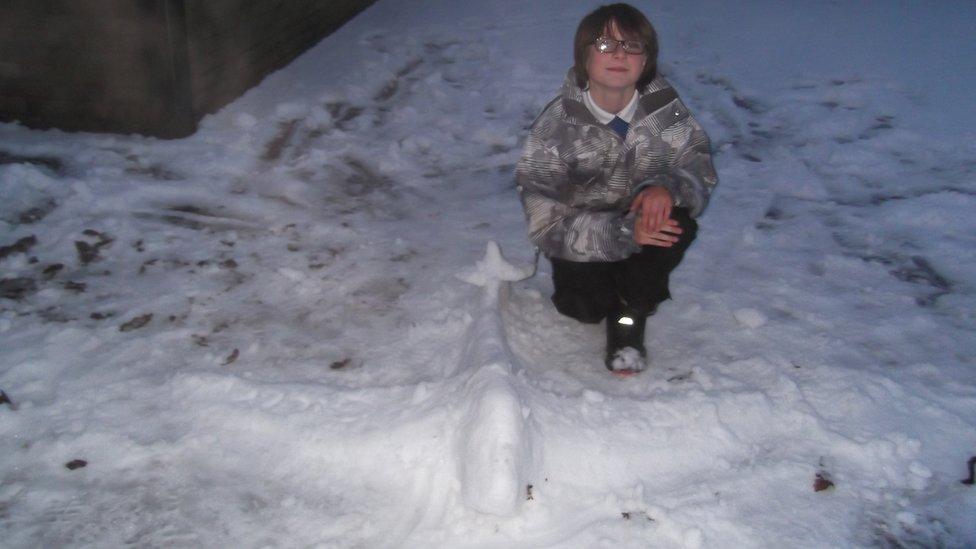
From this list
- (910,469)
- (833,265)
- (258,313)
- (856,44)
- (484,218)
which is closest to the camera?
(910,469)

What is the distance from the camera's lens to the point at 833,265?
349 centimetres

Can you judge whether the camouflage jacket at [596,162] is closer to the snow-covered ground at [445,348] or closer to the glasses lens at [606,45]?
the glasses lens at [606,45]

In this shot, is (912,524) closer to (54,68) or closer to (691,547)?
(691,547)

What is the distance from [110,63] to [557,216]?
309cm

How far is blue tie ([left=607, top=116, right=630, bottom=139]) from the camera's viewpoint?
2754 mm

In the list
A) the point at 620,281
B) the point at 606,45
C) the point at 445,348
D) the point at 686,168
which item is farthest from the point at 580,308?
the point at 606,45

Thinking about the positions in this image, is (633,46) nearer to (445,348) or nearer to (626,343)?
(626,343)

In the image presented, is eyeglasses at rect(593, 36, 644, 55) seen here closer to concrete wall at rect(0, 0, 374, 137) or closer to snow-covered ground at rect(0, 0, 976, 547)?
snow-covered ground at rect(0, 0, 976, 547)

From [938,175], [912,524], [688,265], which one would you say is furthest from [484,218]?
[938,175]

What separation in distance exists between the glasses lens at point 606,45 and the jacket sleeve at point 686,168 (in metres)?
0.31

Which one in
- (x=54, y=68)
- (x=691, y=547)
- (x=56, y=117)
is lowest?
(x=691, y=547)

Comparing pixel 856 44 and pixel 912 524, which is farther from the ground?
pixel 856 44

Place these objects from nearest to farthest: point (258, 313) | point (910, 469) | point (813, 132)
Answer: point (910, 469) < point (258, 313) < point (813, 132)

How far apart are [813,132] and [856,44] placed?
241cm
